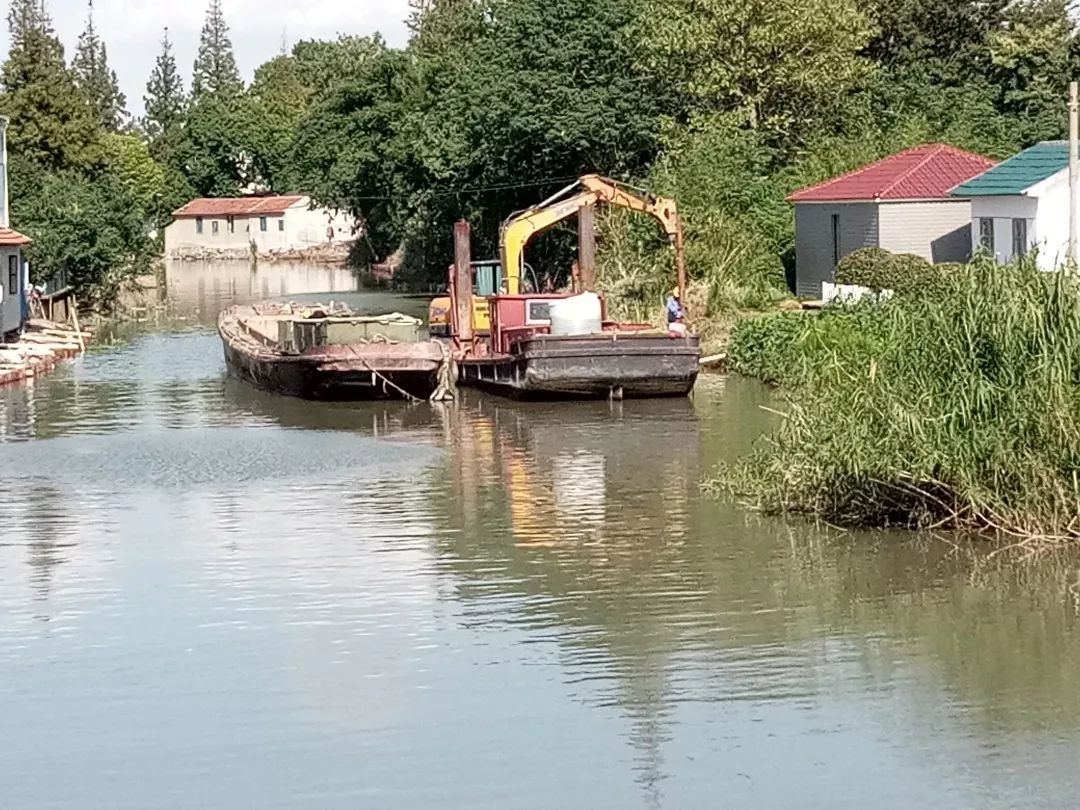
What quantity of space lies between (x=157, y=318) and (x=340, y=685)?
47164mm

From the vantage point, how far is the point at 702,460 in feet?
81.6

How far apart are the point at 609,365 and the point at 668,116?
2335cm

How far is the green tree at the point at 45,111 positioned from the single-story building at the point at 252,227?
41.3 metres

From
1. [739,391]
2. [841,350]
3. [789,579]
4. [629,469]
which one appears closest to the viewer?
[789,579]

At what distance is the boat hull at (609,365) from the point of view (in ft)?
103

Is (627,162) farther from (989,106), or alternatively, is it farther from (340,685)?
(340,685)

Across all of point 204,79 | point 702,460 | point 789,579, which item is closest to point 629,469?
point 702,460

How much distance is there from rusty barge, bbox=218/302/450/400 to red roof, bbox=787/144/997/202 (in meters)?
12.1

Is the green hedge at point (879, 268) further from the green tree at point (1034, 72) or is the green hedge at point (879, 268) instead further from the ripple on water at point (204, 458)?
the ripple on water at point (204, 458)

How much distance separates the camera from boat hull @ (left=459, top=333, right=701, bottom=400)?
31.4 metres

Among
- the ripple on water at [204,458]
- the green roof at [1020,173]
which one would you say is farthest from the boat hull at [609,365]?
the green roof at [1020,173]

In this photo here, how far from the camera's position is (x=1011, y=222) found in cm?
3841

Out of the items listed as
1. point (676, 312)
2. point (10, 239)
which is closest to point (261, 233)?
point (10, 239)

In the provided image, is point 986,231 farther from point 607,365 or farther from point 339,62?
point 339,62
